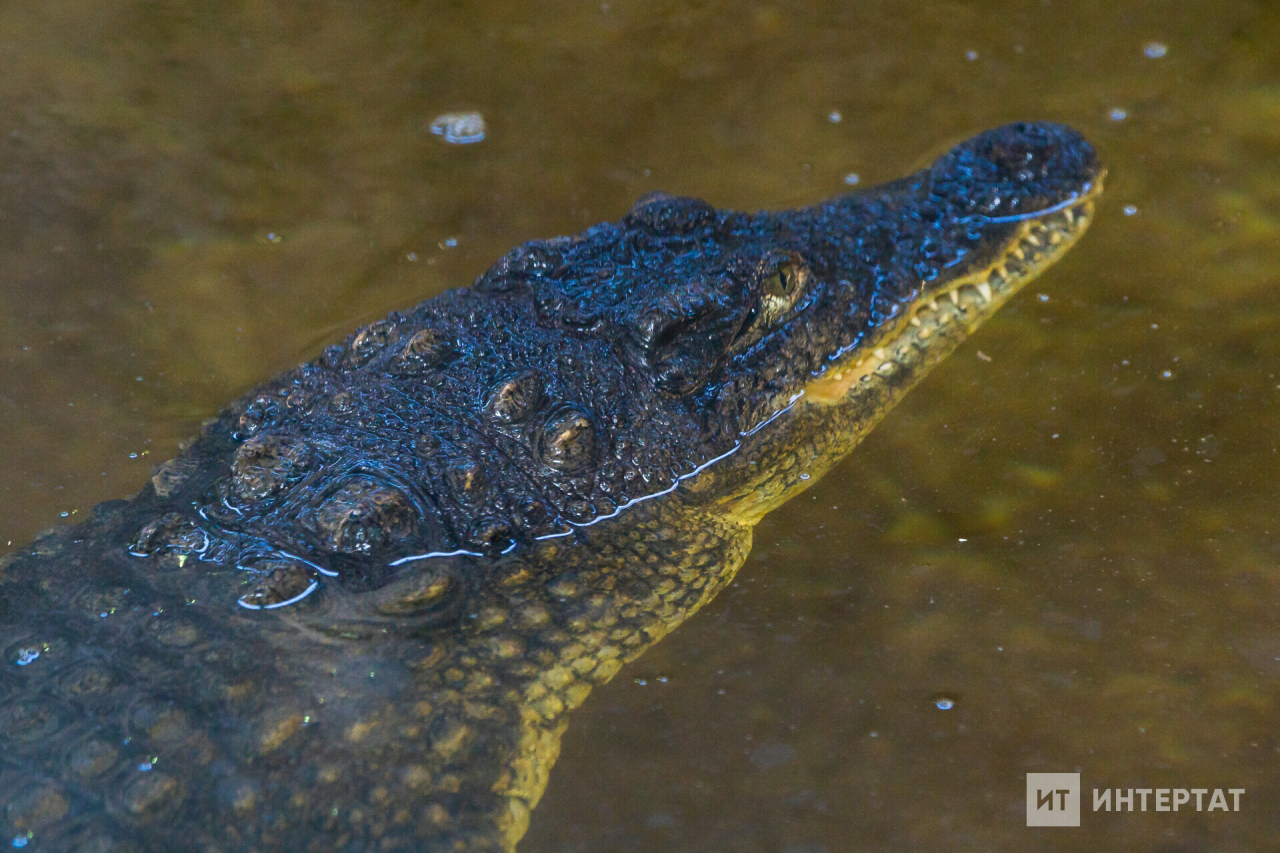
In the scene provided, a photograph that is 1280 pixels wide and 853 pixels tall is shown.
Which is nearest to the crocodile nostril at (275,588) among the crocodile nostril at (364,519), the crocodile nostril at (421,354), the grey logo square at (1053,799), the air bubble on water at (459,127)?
the crocodile nostril at (364,519)

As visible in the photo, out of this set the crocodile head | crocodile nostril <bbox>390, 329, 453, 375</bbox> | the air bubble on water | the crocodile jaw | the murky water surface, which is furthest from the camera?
the air bubble on water

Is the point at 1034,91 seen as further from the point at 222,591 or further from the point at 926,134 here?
the point at 222,591

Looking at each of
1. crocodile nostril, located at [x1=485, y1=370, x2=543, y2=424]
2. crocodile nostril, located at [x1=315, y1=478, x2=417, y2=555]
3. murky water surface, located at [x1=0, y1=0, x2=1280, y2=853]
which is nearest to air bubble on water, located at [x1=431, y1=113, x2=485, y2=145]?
murky water surface, located at [x1=0, y1=0, x2=1280, y2=853]

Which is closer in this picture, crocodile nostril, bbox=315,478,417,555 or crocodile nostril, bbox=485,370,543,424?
crocodile nostril, bbox=315,478,417,555

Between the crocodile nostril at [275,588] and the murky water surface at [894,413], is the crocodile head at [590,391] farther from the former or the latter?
the murky water surface at [894,413]

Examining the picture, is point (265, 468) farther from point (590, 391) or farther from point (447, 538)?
point (590, 391)

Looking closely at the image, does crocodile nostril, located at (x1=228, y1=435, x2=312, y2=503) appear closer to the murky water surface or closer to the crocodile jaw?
the murky water surface
